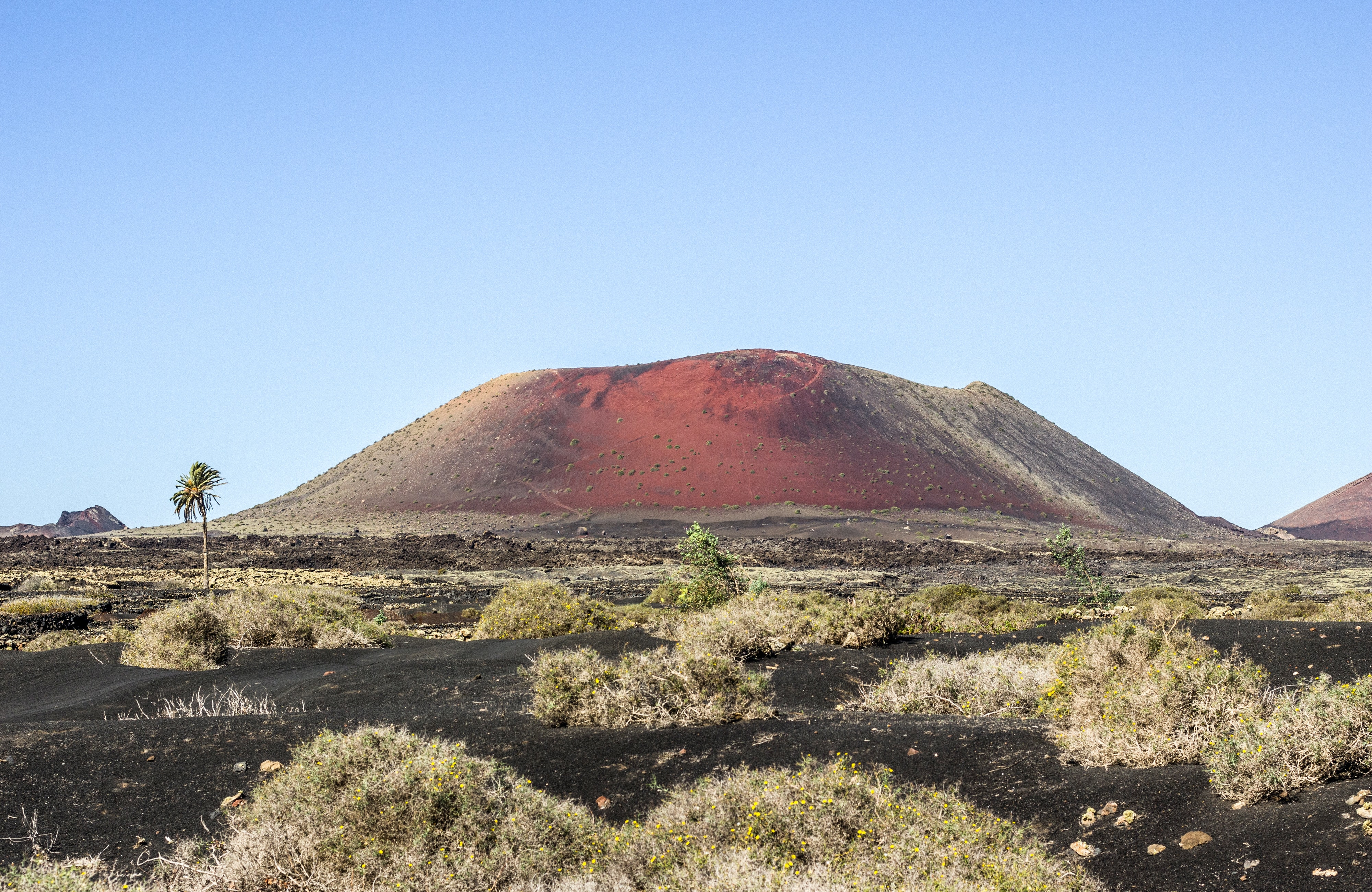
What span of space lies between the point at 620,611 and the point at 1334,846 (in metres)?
18.9

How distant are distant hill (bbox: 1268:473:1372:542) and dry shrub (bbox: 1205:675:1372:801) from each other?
123920mm

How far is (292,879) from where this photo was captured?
6457 millimetres

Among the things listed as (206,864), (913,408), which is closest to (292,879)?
(206,864)

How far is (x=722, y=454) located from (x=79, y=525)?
106 m

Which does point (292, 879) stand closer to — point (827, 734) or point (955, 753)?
point (827, 734)

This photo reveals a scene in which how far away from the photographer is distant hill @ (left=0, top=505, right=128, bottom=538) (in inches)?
5502

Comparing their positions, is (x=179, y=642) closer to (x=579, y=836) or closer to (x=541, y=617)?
(x=541, y=617)

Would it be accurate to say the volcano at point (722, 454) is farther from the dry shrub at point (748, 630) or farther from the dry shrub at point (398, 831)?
the dry shrub at point (398, 831)

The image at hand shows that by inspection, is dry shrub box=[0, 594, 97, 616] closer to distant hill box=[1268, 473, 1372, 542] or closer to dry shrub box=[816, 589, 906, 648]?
dry shrub box=[816, 589, 906, 648]

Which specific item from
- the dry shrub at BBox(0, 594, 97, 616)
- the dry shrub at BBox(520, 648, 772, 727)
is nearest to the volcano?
the dry shrub at BBox(0, 594, 97, 616)

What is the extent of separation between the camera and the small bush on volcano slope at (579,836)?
546cm

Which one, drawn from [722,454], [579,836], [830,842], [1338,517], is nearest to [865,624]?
[579,836]

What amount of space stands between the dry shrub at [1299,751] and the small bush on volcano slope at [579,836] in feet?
4.16

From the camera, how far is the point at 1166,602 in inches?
907
